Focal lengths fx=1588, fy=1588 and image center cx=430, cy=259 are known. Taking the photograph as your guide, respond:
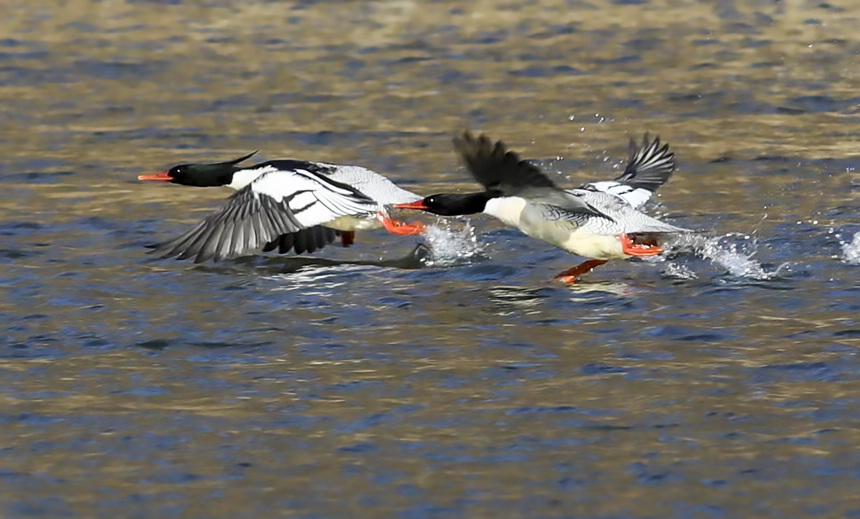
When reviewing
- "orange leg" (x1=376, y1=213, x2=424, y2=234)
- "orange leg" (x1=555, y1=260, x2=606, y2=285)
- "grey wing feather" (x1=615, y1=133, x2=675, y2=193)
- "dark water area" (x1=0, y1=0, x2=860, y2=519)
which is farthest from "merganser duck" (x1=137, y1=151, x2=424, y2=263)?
"grey wing feather" (x1=615, y1=133, x2=675, y2=193)

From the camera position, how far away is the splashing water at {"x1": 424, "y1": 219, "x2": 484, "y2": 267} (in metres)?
11.0

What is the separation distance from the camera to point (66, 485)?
680 centimetres

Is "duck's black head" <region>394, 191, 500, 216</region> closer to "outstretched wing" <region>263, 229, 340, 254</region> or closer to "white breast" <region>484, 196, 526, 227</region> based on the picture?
"white breast" <region>484, 196, 526, 227</region>

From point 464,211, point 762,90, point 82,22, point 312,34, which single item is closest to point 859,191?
point 464,211

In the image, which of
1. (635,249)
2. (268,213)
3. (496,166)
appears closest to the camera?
(496,166)

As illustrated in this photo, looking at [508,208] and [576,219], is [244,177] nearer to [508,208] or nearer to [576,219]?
[508,208]

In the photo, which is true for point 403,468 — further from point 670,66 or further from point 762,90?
point 670,66

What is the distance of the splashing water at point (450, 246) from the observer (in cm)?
1099

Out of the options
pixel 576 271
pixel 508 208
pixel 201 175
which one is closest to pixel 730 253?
pixel 576 271

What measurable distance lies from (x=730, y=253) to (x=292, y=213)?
2.96m

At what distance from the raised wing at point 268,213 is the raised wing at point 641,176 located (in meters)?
1.69

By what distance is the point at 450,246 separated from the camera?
1123cm

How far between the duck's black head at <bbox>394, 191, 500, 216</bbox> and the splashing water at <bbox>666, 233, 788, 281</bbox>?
1309mm

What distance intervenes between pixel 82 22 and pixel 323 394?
1418 cm
